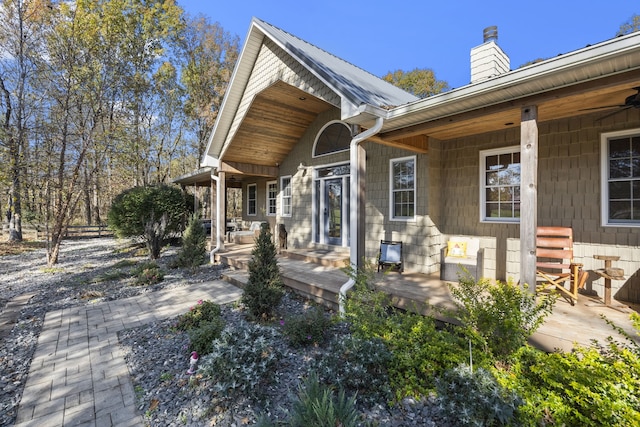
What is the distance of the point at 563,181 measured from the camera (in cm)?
434

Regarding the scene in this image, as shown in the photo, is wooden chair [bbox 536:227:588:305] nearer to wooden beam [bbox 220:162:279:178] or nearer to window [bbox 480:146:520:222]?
window [bbox 480:146:520:222]

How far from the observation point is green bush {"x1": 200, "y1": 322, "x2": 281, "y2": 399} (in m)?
2.48

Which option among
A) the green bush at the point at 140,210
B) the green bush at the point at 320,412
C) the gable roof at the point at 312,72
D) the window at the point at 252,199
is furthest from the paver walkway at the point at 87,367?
the window at the point at 252,199

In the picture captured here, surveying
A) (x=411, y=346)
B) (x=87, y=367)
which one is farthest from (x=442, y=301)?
(x=87, y=367)

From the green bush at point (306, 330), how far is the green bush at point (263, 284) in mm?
703

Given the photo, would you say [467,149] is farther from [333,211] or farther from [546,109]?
[333,211]

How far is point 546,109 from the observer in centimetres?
374

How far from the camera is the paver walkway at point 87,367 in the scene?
2480 mm

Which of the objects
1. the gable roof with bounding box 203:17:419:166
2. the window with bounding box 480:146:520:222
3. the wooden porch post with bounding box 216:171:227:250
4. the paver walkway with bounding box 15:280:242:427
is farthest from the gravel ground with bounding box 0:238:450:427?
the window with bounding box 480:146:520:222

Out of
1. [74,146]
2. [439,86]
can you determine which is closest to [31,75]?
[74,146]

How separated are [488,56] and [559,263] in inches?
148

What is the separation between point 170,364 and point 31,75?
11086 millimetres

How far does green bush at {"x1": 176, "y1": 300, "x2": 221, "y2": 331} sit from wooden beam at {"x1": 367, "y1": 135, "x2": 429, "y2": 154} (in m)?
3.44

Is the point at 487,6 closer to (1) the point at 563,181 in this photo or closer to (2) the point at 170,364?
(1) the point at 563,181
